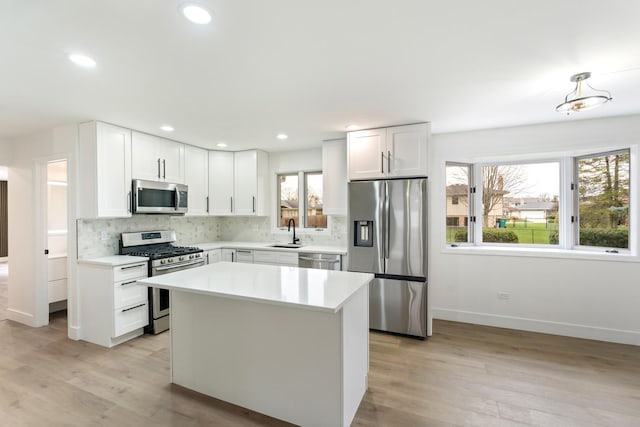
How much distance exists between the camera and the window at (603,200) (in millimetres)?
3277

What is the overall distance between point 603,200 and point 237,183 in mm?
4877

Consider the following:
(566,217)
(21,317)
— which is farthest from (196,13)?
(21,317)

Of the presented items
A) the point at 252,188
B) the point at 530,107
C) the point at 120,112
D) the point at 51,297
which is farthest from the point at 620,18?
the point at 51,297

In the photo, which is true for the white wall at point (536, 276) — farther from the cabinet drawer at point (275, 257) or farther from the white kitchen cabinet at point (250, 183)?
the white kitchen cabinet at point (250, 183)

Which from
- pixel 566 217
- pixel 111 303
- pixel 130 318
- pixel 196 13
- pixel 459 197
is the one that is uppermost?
pixel 196 13

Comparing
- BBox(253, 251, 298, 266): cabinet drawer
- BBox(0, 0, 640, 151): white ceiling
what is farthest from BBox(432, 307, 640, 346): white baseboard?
BBox(0, 0, 640, 151): white ceiling

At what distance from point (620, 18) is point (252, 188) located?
13.8 feet

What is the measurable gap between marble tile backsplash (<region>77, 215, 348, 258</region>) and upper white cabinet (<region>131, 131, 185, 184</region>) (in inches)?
26.8

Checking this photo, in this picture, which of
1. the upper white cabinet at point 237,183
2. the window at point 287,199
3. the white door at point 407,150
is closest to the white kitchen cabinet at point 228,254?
the upper white cabinet at point 237,183

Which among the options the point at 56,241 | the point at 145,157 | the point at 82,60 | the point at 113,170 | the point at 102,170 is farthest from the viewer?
the point at 56,241

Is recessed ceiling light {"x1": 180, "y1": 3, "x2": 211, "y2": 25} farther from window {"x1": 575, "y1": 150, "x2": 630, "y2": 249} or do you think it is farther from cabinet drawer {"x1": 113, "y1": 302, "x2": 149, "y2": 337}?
window {"x1": 575, "y1": 150, "x2": 630, "y2": 249}

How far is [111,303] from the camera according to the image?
312 cm

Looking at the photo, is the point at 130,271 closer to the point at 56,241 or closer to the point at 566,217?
the point at 56,241

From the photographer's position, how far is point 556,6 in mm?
1458
